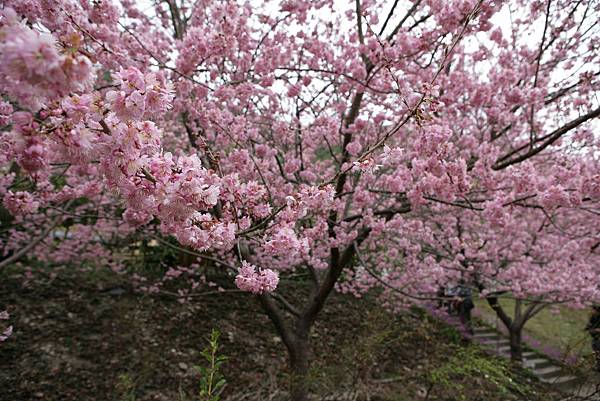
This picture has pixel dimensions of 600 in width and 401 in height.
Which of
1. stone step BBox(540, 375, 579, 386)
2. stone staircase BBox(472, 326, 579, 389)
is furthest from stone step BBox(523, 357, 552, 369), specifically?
stone step BBox(540, 375, 579, 386)

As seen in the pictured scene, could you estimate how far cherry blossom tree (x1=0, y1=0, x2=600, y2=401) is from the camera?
109 centimetres

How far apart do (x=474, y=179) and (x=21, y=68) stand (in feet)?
13.5

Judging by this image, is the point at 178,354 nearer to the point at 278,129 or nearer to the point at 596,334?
the point at 278,129

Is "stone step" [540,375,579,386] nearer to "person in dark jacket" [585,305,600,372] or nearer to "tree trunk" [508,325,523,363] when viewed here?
"tree trunk" [508,325,523,363]

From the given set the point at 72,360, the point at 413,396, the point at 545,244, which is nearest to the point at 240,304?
the point at 72,360

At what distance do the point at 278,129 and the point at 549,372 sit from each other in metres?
9.28

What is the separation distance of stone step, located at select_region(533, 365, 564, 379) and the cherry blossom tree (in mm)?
2726

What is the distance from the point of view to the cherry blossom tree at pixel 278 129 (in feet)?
3.58

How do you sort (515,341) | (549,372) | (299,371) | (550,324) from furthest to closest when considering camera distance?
(550,324), (549,372), (515,341), (299,371)

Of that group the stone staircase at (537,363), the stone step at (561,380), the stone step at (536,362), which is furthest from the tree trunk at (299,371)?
the stone step at (536,362)

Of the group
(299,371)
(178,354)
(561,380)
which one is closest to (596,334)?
(561,380)

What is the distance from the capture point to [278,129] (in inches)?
187

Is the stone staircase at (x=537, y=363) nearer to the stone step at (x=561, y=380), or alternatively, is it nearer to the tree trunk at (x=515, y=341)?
the stone step at (x=561, y=380)

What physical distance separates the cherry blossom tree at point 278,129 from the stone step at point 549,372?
107 inches
